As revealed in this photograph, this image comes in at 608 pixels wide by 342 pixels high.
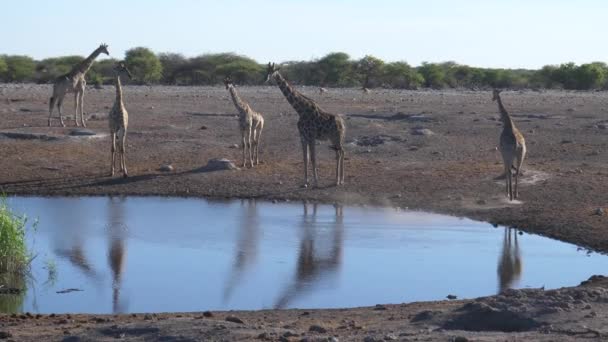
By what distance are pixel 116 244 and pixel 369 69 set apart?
144ft

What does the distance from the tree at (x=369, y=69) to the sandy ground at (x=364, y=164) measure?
82.3 ft

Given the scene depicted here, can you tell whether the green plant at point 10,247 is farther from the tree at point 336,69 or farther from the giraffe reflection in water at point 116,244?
the tree at point 336,69

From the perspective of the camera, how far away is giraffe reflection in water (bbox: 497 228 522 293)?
42.9 feet

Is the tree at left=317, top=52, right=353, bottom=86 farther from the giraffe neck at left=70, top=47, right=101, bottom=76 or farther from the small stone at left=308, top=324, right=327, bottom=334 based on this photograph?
the small stone at left=308, top=324, right=327, bottom=334

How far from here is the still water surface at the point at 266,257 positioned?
12133 millimetres

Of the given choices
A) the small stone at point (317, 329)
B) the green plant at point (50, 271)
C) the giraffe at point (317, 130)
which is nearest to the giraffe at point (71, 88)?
the giraffe at point (317, 130)

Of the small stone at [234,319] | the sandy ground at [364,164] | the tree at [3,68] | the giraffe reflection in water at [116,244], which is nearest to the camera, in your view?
the small stone at [234,319]

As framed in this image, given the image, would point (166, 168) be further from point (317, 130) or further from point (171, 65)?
point (171, 65)

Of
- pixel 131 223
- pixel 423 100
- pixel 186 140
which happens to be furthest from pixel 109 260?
pixel 423 100

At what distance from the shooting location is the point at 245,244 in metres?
15.2

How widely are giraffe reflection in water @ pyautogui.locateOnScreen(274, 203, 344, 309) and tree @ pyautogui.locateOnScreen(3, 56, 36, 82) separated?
130 feet

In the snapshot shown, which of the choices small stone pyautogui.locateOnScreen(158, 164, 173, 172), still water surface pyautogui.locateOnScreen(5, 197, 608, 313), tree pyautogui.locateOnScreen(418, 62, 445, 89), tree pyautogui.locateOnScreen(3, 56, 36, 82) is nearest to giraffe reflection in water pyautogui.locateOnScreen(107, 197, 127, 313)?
still water surface pyautogui.locateOnScreen(5, 197, 608, 313)

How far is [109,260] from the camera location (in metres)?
14.0

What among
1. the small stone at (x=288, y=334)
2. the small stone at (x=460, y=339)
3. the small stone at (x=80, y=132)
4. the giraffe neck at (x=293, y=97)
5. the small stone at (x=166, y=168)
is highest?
the giraffe neck at (x=293, y=97)
